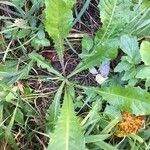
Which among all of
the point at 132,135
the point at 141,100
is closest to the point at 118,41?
the point at 141,100

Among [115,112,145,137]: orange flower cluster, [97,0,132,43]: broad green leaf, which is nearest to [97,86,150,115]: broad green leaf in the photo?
[115,112,145,137]: orange flower cluster

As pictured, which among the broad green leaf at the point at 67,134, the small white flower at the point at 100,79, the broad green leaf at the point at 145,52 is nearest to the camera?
the broad green leaf at the point at 67,134

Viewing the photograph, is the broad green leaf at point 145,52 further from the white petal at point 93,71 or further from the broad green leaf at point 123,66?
the white petal at point 93,71

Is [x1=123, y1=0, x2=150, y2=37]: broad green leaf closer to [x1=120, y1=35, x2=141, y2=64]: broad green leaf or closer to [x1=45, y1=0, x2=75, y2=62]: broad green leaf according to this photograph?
[x1=120, y1=35, x2=141, y2=64]: broad green leaf

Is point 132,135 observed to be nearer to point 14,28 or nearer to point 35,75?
point 35,75

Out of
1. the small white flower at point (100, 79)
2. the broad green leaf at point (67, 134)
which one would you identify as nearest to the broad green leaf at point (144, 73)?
the small white flower at point (100, 79)

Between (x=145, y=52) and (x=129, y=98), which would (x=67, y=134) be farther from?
(x=145, y=52)

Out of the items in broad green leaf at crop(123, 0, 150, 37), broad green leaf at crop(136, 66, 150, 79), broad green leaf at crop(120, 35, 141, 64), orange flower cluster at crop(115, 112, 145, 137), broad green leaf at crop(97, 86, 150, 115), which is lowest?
orange flower cluster at crop(115, 112, 145, 137)
